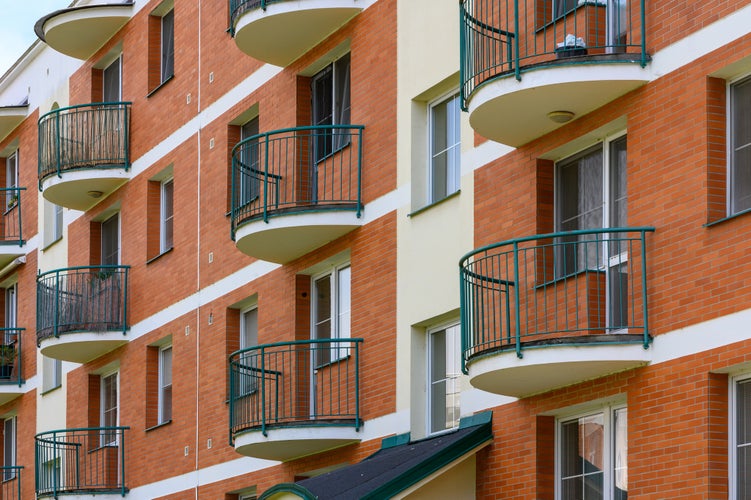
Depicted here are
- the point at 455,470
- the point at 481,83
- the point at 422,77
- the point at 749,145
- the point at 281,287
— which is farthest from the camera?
the point at 281,287

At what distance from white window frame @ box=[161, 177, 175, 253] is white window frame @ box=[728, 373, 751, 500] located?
48.6ft

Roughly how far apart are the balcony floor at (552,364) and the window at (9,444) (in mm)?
A: 20365

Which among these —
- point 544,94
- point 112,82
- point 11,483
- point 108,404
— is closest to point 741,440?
point 544,94

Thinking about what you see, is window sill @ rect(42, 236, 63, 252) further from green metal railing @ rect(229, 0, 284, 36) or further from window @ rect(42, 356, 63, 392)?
green metal railing @ rect(229, 0, 284, 36)

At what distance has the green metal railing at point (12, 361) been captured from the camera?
35.8 m

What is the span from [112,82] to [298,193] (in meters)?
9.79

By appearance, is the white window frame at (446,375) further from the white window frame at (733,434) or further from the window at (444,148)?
the white window frame at (733,434)

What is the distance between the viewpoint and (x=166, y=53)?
30438mm

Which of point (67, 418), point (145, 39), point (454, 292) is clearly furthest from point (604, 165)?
point (67, 418)

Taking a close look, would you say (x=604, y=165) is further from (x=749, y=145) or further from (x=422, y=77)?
(x=422, y=77)

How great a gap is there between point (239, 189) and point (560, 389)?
8.94 m

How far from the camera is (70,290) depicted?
31656 mm

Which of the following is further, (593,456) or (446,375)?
(446,375)

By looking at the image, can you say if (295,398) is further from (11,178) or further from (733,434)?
(11,178)
